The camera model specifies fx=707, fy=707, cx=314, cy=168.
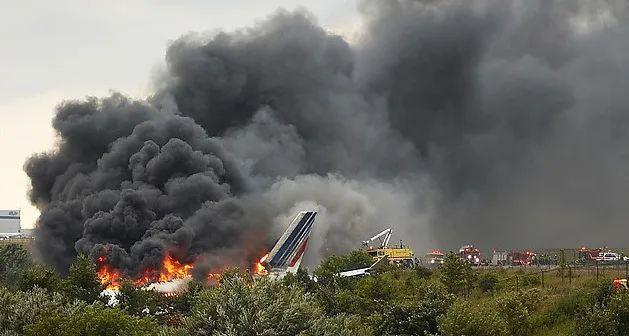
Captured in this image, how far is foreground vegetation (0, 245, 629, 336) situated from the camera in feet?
87.5

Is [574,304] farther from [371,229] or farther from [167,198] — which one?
[371,229]

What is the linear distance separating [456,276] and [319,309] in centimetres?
2181

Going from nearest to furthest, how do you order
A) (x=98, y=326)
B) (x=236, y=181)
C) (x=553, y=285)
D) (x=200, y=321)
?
(x=200, y=321), (x=98, y=326), (x=553, y=285), (x=236, y=181)

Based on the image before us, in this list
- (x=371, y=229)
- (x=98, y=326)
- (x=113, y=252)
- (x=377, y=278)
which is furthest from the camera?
(x=371, y=229)

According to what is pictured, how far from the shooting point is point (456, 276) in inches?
1939

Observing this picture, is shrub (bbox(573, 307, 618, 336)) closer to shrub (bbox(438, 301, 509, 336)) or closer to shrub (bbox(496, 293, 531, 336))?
shrub (bbox(438, 301, 509, 336))

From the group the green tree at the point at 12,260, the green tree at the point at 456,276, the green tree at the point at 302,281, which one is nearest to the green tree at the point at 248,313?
the green tree at the point at 302,281

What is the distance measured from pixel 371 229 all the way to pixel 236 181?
24.8m

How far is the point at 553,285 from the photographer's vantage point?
45.6 m

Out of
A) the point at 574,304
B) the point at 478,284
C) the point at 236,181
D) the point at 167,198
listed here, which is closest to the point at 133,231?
the point at 167,198

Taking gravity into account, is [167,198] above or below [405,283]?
above

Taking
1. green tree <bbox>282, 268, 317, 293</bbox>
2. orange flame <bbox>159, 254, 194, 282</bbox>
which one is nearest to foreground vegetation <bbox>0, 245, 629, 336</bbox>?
green tree <bbox>282, 268, 317, 293</bbox>

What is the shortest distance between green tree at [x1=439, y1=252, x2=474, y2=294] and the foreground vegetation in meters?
0.07

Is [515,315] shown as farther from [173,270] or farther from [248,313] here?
[173,270]
